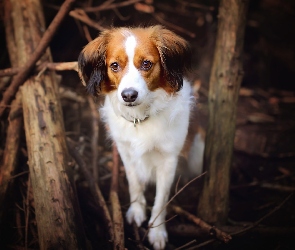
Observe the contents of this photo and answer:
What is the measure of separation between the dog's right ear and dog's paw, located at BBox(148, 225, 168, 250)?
1.33m

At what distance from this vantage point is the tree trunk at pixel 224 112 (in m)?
2.98

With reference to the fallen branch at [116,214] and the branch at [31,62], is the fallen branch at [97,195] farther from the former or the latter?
the branch at [31,62]

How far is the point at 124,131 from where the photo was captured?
109 inches

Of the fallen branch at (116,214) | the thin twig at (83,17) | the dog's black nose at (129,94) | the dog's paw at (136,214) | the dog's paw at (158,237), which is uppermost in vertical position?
the thin twig at (83,17)

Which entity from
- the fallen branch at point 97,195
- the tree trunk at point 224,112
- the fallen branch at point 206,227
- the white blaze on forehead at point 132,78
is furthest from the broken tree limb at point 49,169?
the tree trunk at point 224,112

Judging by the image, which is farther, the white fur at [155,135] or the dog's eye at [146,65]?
the white fur at [155,135]

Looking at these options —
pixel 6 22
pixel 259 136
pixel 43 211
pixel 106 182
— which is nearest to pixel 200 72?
pixel 259 136

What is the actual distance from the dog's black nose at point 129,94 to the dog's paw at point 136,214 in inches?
49.3

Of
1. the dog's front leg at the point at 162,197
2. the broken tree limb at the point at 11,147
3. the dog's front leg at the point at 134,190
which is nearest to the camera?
the broken tree limb at the point at 11,147

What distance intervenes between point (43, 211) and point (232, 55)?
2.11 metres

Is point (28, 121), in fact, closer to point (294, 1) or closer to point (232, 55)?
point (232, 55)

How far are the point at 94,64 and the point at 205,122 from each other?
2238 mm

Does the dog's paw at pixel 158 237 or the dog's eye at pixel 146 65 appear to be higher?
the dog's eye at pixel 146 65

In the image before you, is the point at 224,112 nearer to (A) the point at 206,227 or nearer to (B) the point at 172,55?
(B) the point at 172,55
